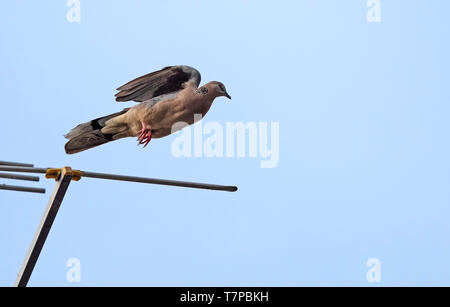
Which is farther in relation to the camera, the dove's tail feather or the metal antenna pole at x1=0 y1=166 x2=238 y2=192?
the dove's tail feather

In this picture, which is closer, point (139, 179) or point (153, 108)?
point (139, 179)

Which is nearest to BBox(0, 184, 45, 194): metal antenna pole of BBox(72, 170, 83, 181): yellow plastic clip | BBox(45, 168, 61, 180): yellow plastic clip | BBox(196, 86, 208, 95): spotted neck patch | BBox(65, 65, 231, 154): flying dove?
BBox(45, 168, 61, 180): yellow plastic clip

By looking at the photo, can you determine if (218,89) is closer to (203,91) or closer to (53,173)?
(203,91)

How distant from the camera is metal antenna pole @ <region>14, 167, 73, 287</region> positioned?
12609 mm

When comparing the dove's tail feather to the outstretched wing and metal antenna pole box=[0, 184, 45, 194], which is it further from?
metal antenna pole box=[0, 184, 45, 194]

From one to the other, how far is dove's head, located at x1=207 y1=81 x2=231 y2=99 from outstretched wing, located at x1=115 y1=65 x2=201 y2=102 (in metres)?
0.45

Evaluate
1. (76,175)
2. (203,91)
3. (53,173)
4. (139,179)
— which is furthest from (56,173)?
(203,91)

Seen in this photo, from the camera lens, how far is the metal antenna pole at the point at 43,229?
12609 mm

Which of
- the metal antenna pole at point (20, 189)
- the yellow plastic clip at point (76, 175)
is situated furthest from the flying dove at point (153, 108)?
the yellow plastic clip at point (76, 175)

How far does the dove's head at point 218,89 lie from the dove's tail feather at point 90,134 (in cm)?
135

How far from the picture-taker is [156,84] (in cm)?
1503

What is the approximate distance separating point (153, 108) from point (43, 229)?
2.82 metres
